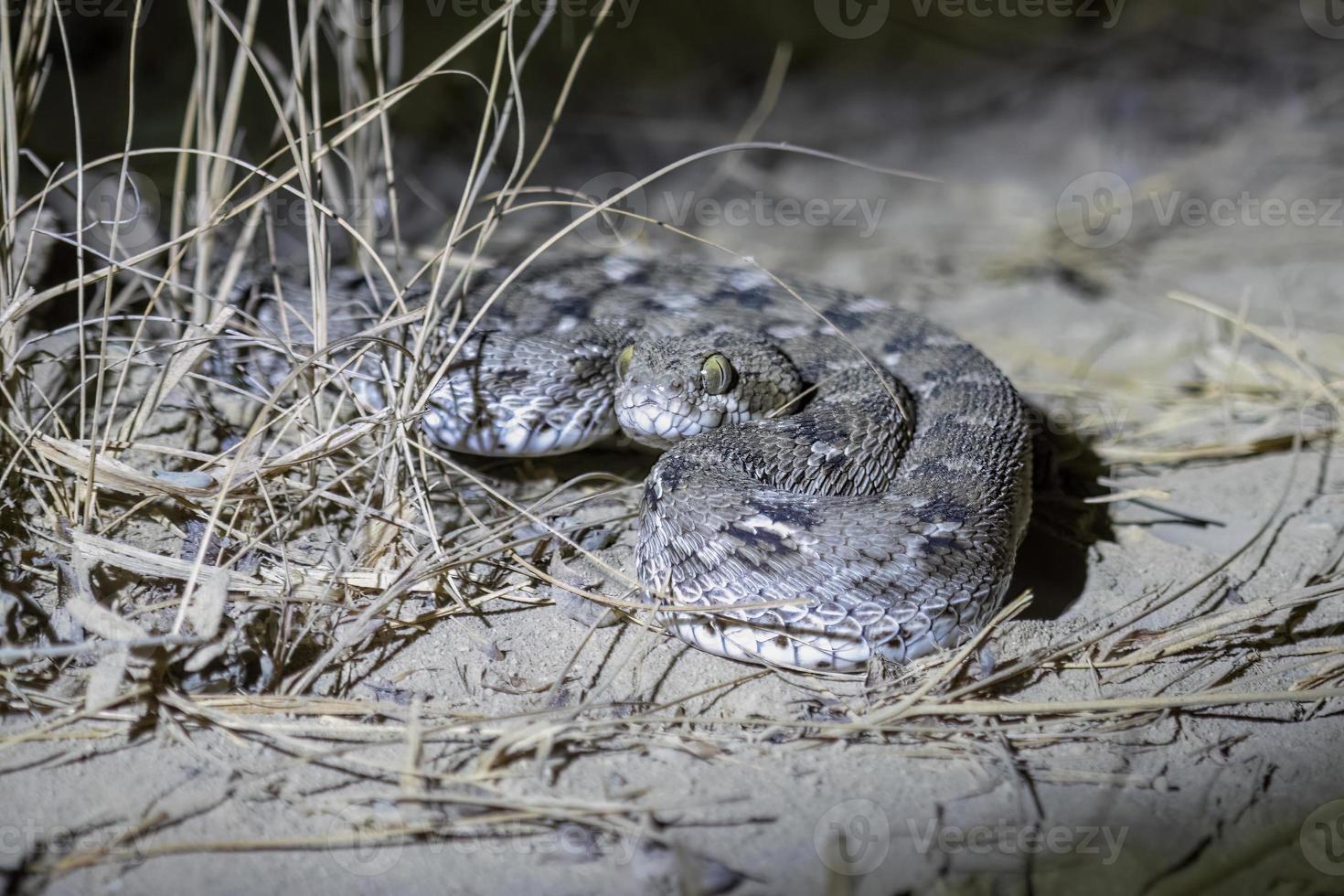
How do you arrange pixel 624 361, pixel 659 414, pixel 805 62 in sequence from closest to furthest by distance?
pixel 659 414
pixel 624 361
pixel 805 62

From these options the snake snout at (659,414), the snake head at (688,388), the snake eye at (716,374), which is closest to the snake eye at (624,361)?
the snake head at (688,388)

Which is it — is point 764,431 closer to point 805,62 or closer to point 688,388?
point 688,388

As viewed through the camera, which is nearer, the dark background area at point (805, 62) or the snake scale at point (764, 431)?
the snake scale at point (764, 431)

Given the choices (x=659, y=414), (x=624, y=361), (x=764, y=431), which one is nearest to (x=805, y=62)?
(x=624, y=361)

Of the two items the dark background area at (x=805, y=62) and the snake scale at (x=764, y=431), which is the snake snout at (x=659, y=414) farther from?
the dark background area at (x=805, y=62)

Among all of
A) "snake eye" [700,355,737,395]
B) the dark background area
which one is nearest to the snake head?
"snake eye" [700,355,737,395]

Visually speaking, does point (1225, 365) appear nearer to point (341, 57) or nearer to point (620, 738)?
point (620, 738)

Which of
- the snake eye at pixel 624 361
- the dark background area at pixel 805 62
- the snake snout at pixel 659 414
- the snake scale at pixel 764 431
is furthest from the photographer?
the dark background area at pixel 805 62
